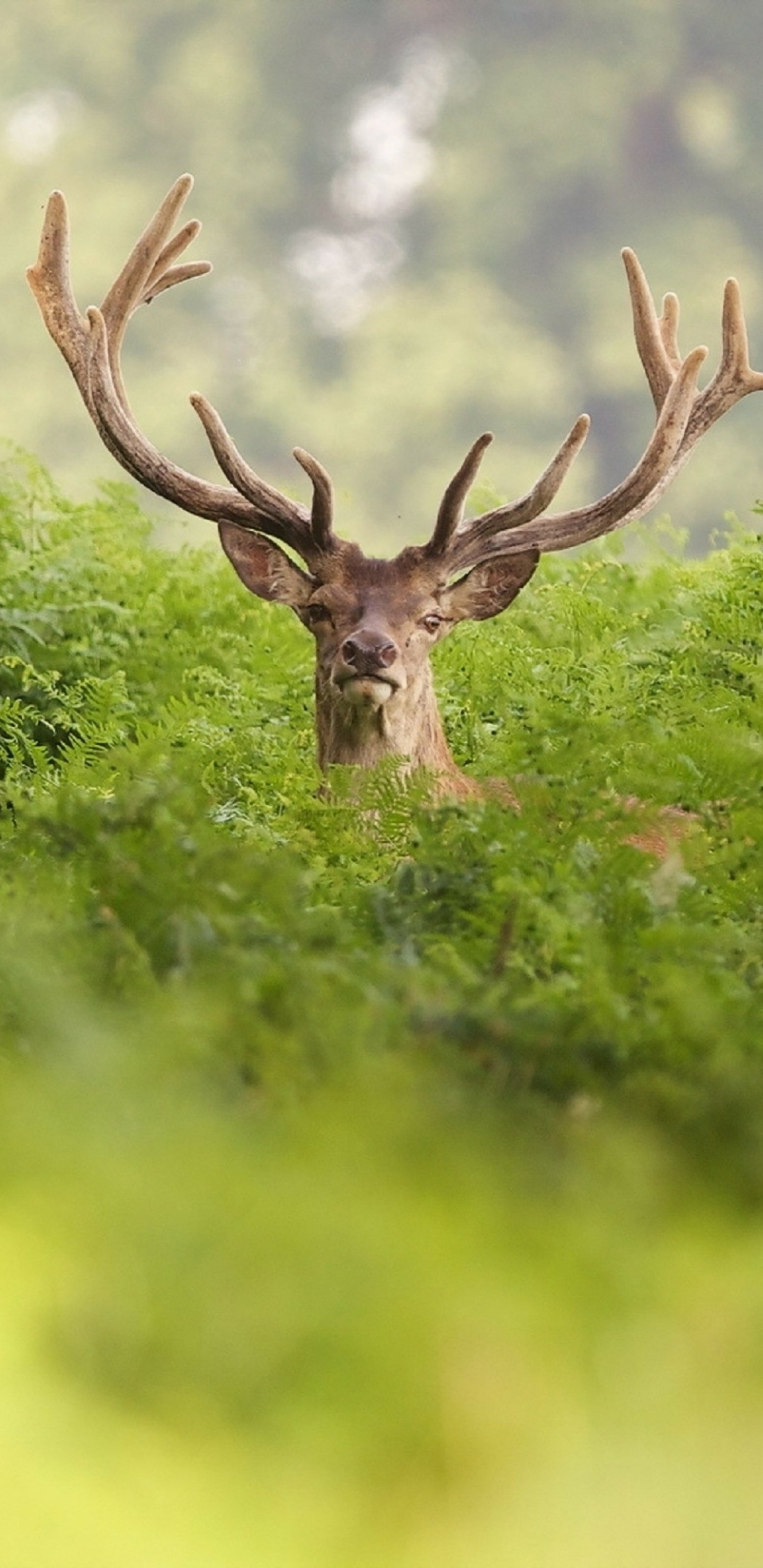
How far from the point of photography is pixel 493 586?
7863 mm

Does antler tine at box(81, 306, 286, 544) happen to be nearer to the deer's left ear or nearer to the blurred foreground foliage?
the deer's left ear

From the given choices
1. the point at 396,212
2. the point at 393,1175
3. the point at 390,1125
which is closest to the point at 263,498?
the point at 390,1125

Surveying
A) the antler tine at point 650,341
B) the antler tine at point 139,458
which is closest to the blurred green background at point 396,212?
the antler tine at point 650,341

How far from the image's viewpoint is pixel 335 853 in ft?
14.4

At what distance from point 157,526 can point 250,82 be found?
8785 cm

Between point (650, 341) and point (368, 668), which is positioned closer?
point (368, 668)

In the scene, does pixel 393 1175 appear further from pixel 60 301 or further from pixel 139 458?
pixel 60 301

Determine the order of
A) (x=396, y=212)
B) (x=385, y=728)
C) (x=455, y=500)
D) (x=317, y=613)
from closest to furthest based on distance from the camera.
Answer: (x=385, y=728) → (x=455, y=500) → (x=317, y=613) → (x=396, y=212)

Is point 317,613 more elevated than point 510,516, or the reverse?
point 510,516

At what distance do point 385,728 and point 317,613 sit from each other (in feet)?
1.90

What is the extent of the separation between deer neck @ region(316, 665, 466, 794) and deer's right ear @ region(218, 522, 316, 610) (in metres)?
0.43

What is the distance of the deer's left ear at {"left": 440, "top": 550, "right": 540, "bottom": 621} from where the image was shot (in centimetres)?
780

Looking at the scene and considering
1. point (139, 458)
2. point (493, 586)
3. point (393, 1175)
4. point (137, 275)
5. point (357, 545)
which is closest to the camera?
point (393, 1175)

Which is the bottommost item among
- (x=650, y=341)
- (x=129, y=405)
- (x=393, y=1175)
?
(x=393, y=1175)
